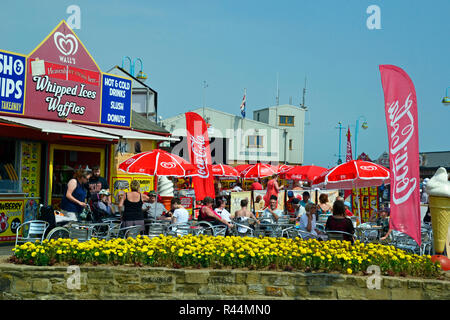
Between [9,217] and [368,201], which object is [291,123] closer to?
[368,201]

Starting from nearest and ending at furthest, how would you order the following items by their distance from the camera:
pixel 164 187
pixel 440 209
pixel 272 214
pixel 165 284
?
pixel 165 284 → pixel 440 209 → pixel 272 214 → pixel 164 187

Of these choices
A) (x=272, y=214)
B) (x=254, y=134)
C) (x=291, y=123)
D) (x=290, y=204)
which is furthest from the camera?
(x=291, y=123)

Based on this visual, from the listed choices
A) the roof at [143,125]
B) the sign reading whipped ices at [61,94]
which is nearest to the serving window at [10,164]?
the sign reading whipped ices at [61,94]

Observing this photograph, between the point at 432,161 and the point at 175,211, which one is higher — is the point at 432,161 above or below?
above

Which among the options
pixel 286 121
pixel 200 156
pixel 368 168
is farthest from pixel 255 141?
pixel 200 156

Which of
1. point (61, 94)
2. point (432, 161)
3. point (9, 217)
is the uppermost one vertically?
point (432, 161)

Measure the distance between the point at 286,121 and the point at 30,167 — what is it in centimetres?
4808

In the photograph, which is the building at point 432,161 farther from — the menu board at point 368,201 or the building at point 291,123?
the menu board at point 368,201

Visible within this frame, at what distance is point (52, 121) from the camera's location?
14.1 meters

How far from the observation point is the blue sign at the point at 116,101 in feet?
51.8

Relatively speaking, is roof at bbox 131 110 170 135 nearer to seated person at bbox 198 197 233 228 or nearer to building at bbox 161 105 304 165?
seated person at bbox 198 197 233 228

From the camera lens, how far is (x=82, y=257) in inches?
289

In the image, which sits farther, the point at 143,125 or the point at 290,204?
the point at 143,125
